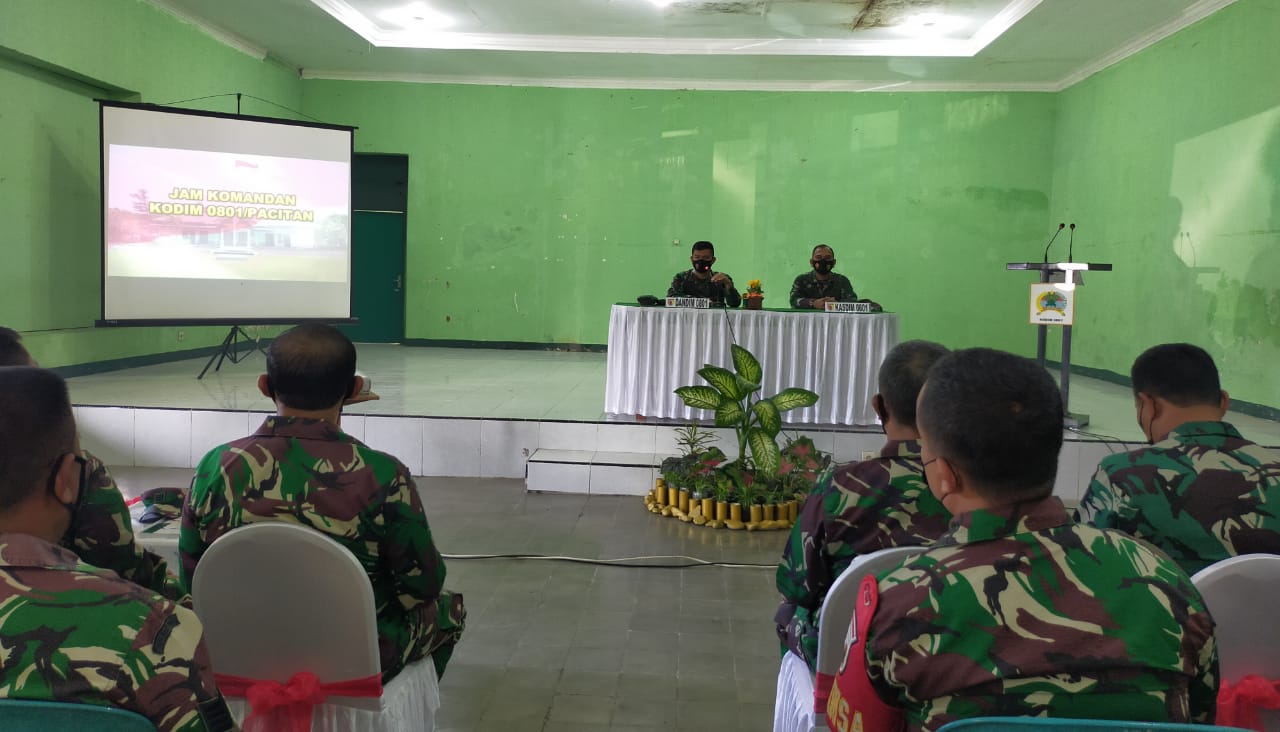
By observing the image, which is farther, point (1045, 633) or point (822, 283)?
point (822, 283)

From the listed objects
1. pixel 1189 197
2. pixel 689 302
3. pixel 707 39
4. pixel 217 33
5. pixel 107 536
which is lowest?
pixel 107 536

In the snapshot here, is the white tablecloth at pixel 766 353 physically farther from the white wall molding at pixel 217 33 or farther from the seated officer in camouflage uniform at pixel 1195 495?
the white wall molding at pixel 217 33

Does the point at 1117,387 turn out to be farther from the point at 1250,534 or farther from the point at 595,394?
the point at 1250,534

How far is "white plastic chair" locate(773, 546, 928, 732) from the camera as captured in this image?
144 centimetres

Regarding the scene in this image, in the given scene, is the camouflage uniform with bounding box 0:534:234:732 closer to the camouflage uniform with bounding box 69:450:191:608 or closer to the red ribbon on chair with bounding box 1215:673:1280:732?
the camouflage uniform with bounding box 69:450:191:608

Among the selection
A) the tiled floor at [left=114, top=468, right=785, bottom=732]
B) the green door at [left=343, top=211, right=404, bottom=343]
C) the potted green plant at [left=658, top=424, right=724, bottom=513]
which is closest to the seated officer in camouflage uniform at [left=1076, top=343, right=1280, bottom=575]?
the tiled floor at [left=114, top=468, right=785, bottom=732]

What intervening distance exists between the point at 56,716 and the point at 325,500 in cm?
82

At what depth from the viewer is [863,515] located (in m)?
1.77

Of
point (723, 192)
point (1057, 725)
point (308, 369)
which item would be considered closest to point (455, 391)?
point (723, 192)

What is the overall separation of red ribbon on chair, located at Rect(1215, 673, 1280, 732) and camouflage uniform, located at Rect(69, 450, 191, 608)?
5.71 feet

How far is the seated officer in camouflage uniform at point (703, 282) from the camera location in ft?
21.5

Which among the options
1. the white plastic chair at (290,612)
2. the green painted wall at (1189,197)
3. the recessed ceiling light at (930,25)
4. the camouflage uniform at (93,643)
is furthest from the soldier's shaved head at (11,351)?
the recessed ceiling light at (930,25)

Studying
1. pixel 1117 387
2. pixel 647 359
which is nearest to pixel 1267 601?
pixel 647 359

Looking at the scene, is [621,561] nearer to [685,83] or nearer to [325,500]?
[325,500]
